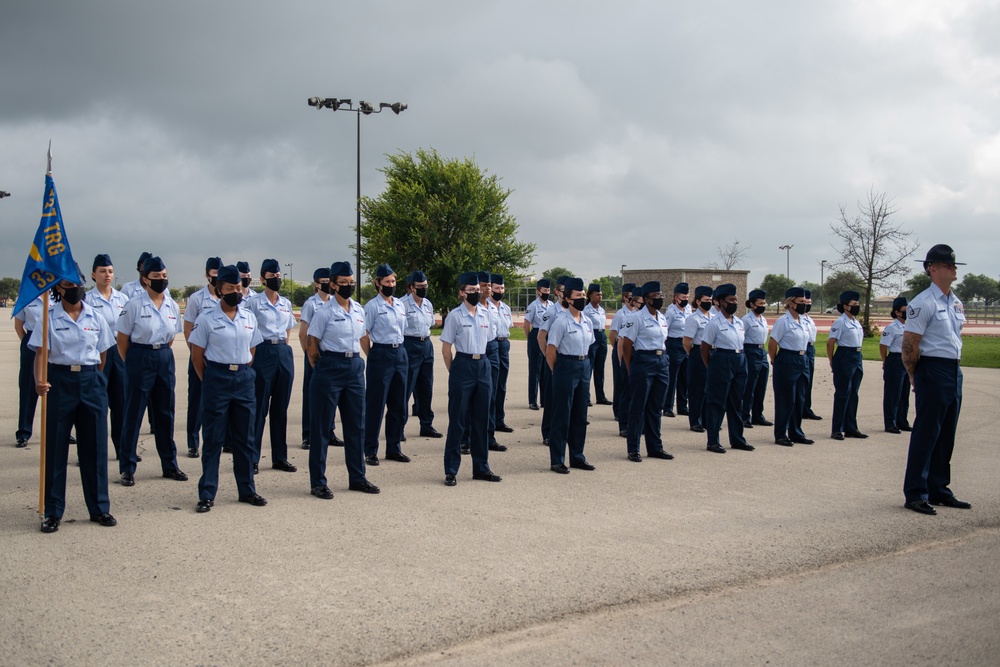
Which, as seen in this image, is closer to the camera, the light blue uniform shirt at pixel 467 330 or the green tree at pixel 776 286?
the light blue uniform shirt at pixel 467 330

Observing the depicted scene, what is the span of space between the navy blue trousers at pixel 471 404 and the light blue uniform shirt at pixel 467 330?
0.10 m

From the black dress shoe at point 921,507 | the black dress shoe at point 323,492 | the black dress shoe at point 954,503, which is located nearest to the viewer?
the black dress shoe at point 921,507

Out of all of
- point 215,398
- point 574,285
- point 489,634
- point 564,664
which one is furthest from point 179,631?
point 574,285

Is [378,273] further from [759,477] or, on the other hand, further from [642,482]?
[759,477]

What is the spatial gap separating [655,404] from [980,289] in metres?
111

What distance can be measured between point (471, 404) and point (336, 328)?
1.63 m

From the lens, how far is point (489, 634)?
418 cm

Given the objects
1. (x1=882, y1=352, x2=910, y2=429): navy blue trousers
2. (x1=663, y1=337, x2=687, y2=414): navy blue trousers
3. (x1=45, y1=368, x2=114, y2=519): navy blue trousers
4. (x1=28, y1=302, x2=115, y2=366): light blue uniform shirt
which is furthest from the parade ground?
(x1=663, y1=337, x2=687, y2=414): navy blue trousers

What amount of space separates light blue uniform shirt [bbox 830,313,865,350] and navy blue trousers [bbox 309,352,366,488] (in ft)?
23.7

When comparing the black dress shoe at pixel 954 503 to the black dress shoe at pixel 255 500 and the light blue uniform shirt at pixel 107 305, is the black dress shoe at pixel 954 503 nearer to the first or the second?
the black dress shoe at pixel 255 500

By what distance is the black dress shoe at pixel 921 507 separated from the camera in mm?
6695

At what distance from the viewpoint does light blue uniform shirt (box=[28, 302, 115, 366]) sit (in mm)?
6176

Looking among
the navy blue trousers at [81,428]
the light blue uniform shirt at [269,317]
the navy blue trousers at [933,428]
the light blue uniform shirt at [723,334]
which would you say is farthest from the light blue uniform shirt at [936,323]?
the navy blue trousers at [81,428]

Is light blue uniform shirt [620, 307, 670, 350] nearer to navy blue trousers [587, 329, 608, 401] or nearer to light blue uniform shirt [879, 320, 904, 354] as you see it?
navy blue trousers [587, 329, 608, 401]
